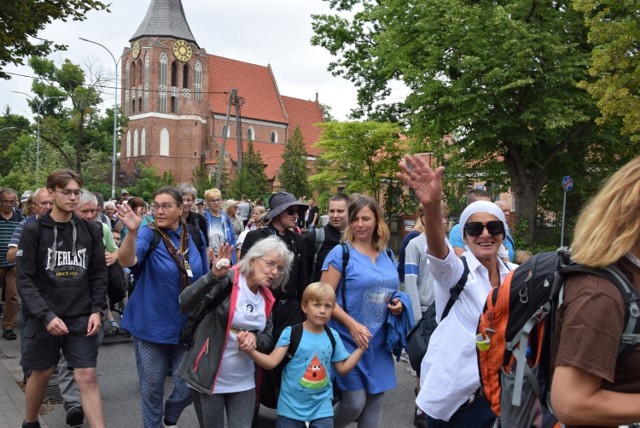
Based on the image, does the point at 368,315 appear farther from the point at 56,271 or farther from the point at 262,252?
the point at 56,271

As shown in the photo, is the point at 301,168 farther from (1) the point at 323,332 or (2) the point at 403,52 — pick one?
(1) the point at 323,332

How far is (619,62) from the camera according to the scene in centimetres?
1494

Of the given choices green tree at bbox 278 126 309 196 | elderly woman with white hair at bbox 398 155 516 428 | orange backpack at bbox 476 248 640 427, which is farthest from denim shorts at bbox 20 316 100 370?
green tree at bbox 278 126 309 196

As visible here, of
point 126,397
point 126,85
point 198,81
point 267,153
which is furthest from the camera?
point 267,153

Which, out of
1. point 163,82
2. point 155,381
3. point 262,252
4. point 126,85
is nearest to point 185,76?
point 163,82

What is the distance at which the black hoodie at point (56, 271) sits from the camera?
14.1 ft

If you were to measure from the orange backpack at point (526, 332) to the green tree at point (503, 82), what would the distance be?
1700 centimetres

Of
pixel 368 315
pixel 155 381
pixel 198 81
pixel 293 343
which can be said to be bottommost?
pixel 155 381

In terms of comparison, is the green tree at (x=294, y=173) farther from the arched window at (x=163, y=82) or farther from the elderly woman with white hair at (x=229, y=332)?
the elderly woman with white hair at (x=229, y=332)

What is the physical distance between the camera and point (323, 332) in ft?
13.6

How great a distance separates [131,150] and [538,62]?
61506 mm

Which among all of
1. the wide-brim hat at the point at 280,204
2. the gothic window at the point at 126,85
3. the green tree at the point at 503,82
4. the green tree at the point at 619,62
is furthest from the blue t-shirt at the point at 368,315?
the gothic window at the point at 126,85

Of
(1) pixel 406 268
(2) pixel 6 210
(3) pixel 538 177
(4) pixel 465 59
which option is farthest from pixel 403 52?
(1) pixel 406 268

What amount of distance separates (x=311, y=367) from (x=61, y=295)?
194 cm
